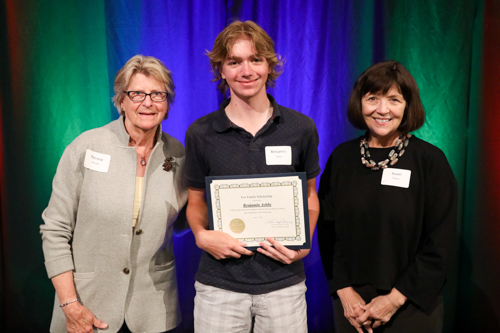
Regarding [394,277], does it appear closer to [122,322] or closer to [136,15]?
[122,322]

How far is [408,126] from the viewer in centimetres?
176

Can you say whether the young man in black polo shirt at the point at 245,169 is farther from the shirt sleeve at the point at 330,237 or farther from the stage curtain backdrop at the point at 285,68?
the stage curtain backdrop at the point at 285,68

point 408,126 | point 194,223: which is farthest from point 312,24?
point 194,223

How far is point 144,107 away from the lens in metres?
1.78

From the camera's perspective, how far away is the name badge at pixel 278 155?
1.60 meters

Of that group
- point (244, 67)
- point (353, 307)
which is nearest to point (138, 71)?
point (244, 67)

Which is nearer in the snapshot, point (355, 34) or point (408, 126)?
point (408, 126)

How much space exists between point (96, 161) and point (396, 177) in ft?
4.41

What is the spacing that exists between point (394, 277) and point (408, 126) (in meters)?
0.68

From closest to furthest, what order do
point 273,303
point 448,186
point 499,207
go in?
point 273,303
point 448,186
point 499,207

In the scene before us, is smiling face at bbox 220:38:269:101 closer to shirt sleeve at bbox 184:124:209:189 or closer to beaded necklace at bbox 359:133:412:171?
shirt sleeve at bbox 184:124:209:189

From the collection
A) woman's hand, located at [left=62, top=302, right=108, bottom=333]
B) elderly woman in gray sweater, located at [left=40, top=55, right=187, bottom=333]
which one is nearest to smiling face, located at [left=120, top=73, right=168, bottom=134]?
elderly woman in gray sweater, located at [left=40, top=55, right=187, bottom=333]

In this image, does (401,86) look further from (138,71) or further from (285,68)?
(138,71)

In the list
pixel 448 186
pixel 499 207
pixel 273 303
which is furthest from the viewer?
pixel 499 207
